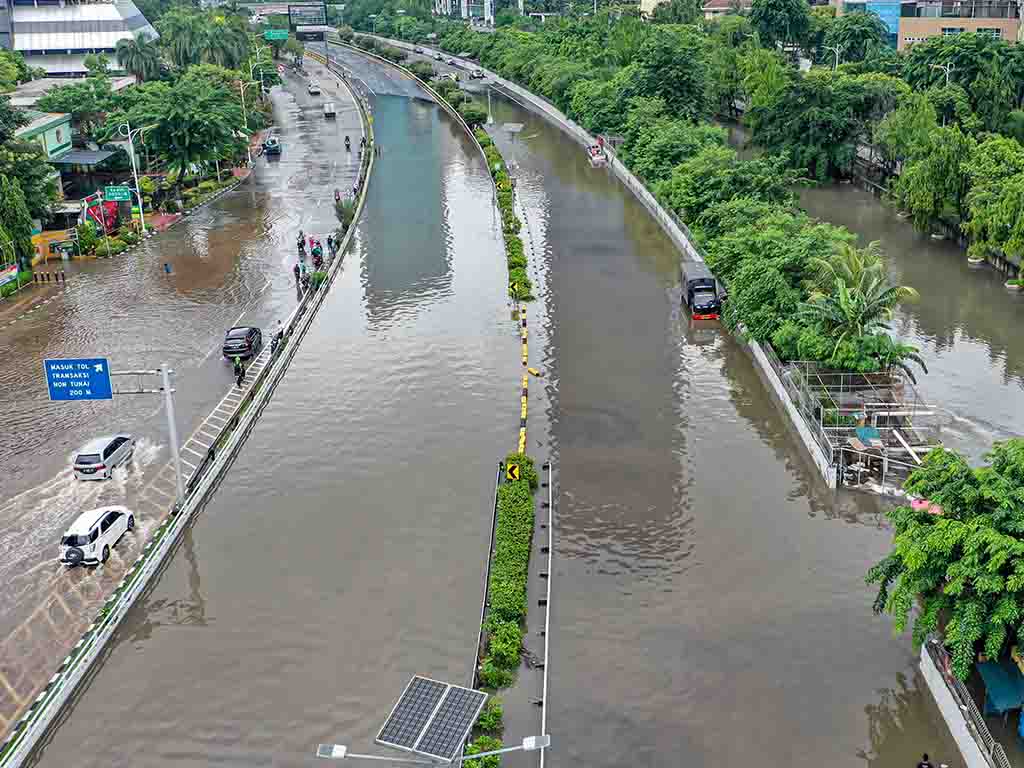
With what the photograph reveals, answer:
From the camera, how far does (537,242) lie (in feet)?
224

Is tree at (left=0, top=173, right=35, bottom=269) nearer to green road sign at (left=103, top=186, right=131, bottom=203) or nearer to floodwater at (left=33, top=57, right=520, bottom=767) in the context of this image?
green road sign at (left=103, top=186, right=131, bottom=203)

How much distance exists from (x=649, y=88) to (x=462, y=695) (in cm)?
7123

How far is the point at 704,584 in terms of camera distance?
31.7 metres

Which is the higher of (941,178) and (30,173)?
(30,173)

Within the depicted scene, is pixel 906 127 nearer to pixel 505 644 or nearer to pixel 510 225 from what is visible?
pixel 510 225

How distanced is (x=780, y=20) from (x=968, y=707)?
112 metres

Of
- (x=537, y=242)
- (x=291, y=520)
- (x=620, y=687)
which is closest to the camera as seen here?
(x=620, y=687)

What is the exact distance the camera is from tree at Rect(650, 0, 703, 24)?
14600 centimetres

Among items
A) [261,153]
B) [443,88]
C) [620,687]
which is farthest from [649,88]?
[620,687]

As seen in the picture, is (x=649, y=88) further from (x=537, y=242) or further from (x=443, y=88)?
(x=443, y=88)

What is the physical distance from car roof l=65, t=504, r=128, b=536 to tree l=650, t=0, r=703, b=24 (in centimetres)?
12614

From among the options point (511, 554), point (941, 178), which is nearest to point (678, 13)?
point (941, 178)

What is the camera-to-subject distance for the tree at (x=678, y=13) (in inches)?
5748

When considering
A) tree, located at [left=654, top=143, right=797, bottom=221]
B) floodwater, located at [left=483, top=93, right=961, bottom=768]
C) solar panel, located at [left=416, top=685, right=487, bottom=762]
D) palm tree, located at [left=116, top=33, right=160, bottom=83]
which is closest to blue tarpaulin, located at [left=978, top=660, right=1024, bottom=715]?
floodwater, located at [left=483, top=93, right=961, bottom=768]
